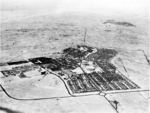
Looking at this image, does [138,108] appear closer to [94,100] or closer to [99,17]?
[94,100]

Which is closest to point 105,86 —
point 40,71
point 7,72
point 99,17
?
point 40,71

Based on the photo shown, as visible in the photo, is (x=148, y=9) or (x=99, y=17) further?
(x=148, y=9)

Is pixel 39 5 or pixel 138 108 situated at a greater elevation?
pixel 39 5

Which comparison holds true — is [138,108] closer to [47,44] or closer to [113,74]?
[113,74]

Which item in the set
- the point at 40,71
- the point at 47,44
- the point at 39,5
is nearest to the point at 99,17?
the point at 39,5

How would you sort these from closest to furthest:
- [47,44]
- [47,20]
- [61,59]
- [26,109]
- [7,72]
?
[26,109] → [7,72] → [61,59] → [47,44] → [47,20]

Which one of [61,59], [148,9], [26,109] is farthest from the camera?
[148,9]
